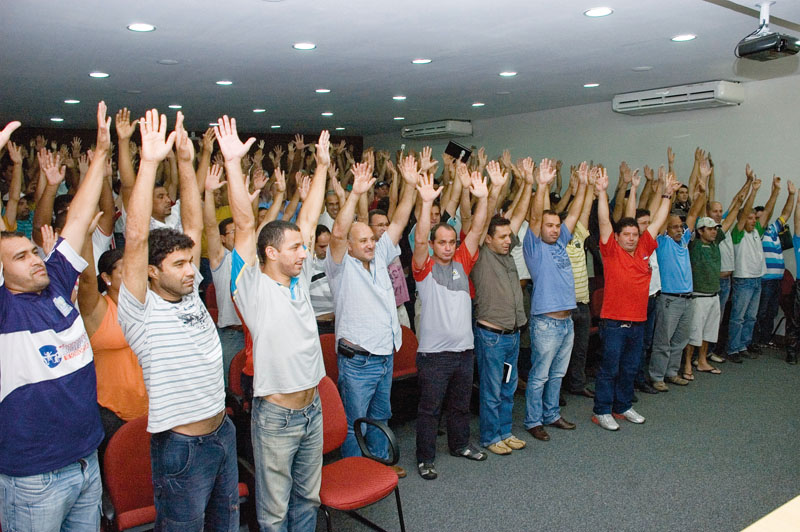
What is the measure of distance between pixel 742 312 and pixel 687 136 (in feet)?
7.76

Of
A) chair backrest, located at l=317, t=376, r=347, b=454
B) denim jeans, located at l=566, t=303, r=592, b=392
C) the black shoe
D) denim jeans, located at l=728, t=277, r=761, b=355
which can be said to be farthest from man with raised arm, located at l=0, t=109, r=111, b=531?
denim jeans, located at l=728, t=277, r=761, b=355

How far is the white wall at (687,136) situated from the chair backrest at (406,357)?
486 cm

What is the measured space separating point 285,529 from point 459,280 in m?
1.76

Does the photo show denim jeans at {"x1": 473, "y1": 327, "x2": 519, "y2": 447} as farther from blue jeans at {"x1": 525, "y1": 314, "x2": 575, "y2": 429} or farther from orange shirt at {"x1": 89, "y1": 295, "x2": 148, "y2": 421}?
orange shirt at {"x1": 89, "y1": 295, "x2": 148, "y2": 421}

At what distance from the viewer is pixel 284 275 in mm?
2707

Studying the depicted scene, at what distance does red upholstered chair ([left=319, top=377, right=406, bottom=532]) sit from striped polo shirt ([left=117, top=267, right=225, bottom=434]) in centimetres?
78

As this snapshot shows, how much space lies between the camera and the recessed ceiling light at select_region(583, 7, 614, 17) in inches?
155

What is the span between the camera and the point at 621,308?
14.8ft

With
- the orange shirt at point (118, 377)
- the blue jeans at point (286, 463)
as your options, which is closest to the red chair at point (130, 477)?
the orange shirt at point (118, 377)

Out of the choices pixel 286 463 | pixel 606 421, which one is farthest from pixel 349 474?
pixel 606 421

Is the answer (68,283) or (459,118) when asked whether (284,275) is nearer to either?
(68,283)

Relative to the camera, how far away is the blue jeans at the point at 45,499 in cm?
207

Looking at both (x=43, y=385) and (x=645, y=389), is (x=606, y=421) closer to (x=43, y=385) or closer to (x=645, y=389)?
(x=645, y=389)

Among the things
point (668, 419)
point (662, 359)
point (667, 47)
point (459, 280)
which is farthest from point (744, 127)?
point (459, 280)
